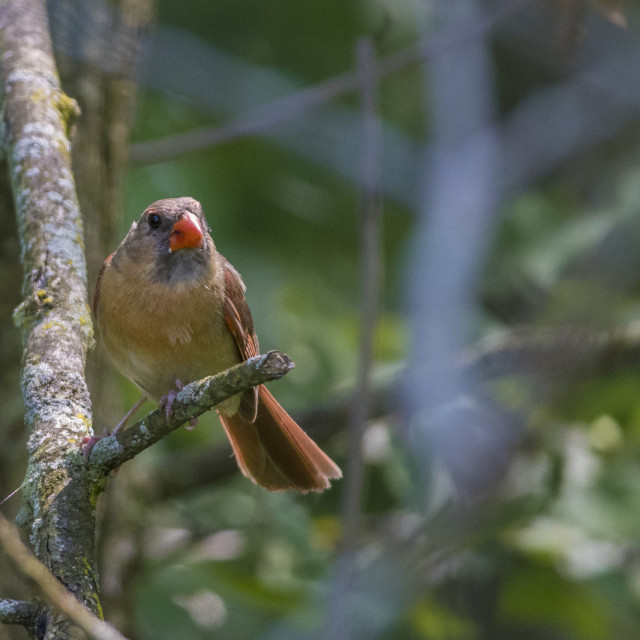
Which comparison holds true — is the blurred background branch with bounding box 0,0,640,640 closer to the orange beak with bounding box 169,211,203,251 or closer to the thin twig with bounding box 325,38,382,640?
the thin twig with bounding box 325,38,382,640

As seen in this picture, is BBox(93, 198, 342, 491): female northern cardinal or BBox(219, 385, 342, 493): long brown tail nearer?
BBox(93, 198, 342, 491): female northern cardinal

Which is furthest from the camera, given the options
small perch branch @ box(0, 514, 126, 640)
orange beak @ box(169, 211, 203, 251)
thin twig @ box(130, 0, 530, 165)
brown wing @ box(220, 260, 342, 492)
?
thin twig @ box(130, 0, 530, 165)

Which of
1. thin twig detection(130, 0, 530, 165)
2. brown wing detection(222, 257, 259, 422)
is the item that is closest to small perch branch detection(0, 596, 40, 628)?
brown wing detection(222, 257, 259, 422)

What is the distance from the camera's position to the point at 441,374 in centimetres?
325

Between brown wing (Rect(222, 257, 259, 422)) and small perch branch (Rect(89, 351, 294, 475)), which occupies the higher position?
brown wing (Rect(222, 257, 259, 422))

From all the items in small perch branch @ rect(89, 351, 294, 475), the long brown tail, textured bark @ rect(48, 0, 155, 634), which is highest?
textured bark @ rect(48, 0, 155, 634)

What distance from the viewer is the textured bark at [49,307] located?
149cm

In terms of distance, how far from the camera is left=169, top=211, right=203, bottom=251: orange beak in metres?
2.27

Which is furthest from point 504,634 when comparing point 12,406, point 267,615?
point 12,406

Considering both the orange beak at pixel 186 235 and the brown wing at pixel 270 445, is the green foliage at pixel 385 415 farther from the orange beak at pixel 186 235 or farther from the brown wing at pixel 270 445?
the orange beak at pixel 186 235

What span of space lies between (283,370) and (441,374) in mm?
1965

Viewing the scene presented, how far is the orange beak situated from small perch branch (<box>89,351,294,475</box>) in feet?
2.52

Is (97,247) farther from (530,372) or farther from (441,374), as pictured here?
(530,372)

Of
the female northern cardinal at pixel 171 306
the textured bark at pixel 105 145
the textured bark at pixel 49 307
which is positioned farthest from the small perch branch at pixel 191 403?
the textured bark at pixel 105 145
